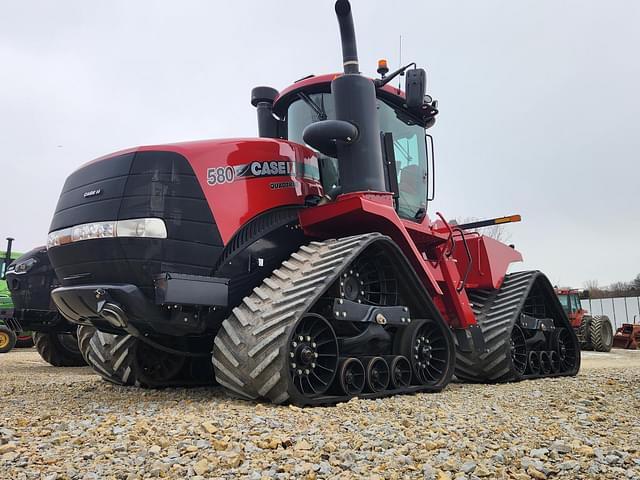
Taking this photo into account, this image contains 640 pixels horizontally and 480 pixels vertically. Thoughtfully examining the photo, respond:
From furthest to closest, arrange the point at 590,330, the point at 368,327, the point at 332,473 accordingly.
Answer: the point at 590,330, the point at 368,327, the point at 332,473

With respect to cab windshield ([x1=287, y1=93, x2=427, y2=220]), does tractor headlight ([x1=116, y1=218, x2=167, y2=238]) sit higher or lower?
lower

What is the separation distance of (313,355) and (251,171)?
1.64 m

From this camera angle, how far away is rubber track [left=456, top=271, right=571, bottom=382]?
6.84 m

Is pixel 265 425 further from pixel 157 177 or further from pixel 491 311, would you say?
pixel 491 311

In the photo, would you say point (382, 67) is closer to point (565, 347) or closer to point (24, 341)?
→ point (565, 347)

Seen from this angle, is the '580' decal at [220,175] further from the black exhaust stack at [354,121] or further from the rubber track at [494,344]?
the rubber track at [494,344]

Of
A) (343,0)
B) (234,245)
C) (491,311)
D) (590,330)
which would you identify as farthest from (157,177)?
(590,330)

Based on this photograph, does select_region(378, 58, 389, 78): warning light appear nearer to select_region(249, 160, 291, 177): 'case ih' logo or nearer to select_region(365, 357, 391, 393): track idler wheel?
select_region(249, 160, 291, 177): 'case ih' logo

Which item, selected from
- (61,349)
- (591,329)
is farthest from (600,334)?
(61,349)

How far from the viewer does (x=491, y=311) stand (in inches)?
294

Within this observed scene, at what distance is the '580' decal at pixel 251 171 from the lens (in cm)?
458

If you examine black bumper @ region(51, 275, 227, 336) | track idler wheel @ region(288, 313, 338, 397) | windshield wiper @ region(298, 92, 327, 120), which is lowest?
track idler wheel @ region(288, 313, 338, 397)

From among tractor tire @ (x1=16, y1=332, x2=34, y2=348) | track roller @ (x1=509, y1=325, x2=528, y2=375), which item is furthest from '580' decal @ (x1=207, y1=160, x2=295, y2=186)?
tractor tire @ (x1=16, y1=332, x2=34, y2=348)

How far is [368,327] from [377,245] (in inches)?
29.4
